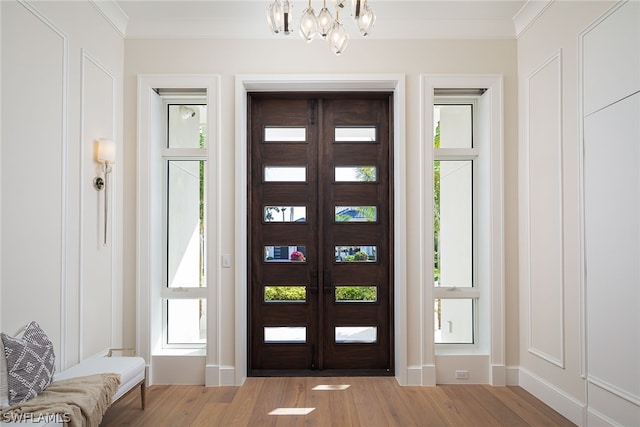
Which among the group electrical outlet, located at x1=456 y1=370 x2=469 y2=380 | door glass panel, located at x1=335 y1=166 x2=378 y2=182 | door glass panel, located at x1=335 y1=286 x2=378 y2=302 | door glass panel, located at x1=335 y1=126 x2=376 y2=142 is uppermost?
door glass panel, located at x1=335 y1=126 x2=376 y2=142

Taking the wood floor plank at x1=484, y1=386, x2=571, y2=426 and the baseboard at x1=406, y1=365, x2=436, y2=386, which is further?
the baseboard at x1=406, y1=365, x2=436, y2=386

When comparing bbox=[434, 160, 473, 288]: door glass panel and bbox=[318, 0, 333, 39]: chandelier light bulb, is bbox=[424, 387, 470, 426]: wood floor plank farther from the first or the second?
bbox=[318, 0, 333, 39]: chandelier light bulb

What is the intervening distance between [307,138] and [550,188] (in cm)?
216

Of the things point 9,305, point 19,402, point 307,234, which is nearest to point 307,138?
point 307,234

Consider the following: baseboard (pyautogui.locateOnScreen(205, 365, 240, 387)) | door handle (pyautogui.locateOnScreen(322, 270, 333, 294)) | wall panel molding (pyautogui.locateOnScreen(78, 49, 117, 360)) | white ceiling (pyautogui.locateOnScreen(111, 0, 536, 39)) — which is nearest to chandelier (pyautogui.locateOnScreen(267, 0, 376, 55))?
white ceiling (pyautogui.locateOnScreen(111, 0, 536, 39))

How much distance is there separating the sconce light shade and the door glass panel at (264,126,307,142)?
54.6 inches

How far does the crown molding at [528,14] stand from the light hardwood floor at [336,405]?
320 centimetres

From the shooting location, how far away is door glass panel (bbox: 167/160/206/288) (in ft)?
12.6

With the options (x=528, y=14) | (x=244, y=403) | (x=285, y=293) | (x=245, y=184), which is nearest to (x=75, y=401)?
(x=244, y=403)

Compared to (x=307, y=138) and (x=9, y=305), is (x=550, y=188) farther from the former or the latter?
(x=9, y=305)

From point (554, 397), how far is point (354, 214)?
7.24 feet

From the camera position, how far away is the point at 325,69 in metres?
3.69

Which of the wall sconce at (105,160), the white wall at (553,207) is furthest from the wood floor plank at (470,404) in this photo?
the wall sconce at (105,160)

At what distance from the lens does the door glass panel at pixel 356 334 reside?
12.8 feet
